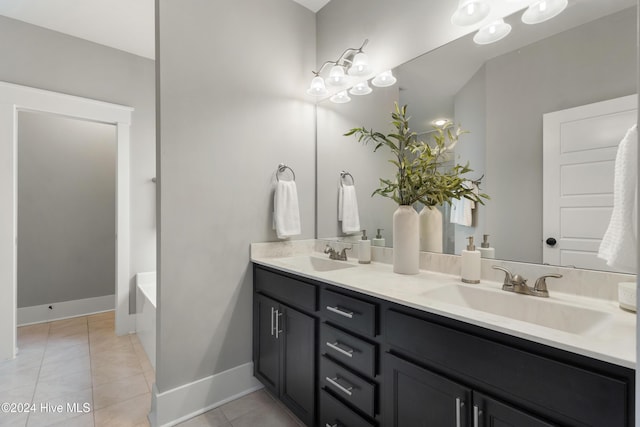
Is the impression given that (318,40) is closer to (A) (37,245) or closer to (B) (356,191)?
(B) (356,191)

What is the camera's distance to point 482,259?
1.36 m

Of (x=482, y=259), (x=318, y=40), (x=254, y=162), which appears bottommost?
(x=482, y=259)

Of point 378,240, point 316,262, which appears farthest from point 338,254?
point 378,240

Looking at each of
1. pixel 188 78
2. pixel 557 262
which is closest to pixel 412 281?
pixel 557 262

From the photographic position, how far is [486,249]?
1.37 metres

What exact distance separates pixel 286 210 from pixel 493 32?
4.84 ft

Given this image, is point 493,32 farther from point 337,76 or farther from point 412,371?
point 412,371

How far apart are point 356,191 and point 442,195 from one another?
702 mm

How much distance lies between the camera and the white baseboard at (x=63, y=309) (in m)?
3.01

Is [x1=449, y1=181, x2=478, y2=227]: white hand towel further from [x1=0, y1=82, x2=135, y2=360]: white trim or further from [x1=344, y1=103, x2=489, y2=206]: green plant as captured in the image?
[x1=0, y1=82, x2=135, y2=360]: white trim

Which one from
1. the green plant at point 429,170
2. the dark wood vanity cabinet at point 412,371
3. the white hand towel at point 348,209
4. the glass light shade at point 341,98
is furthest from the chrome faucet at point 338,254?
the glass light shade at point 341,98

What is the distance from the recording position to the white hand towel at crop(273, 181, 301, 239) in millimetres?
2021

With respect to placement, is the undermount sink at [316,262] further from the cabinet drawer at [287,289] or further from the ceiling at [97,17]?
the ceiling at [97,17]

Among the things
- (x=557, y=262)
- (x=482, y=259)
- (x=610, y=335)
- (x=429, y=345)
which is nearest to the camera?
(x=610, y=335)
